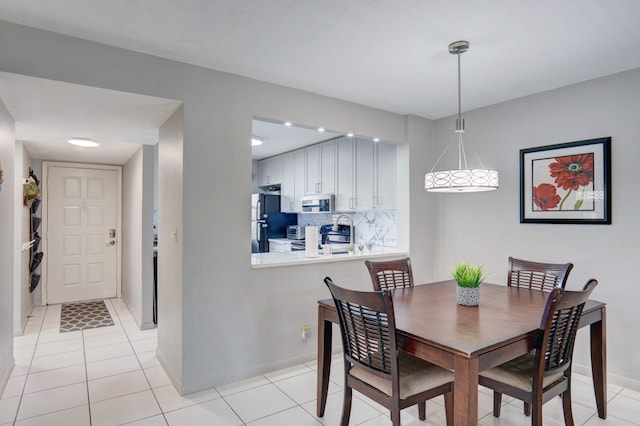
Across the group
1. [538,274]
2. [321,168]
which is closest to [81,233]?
[321,168]

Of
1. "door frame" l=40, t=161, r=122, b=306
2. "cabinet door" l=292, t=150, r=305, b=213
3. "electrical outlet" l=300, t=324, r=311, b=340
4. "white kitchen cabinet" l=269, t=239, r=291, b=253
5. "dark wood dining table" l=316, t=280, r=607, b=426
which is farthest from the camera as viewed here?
"white kitchen cabinet" l=269, t=239, r=291, b=253

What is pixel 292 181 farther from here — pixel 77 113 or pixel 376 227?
pixel 77 113

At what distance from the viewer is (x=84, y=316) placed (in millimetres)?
4680

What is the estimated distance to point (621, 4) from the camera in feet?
6.35

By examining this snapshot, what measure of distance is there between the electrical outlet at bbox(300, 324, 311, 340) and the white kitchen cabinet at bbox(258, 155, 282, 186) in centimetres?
335

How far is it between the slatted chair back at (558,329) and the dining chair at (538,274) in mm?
756

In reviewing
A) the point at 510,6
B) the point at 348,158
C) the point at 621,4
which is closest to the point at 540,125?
the point at 621,4

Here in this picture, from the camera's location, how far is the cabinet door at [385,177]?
13.7 ft

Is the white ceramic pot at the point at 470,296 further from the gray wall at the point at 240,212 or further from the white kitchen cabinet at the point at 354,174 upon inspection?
the white kitchen cabinet at the point at 354,174

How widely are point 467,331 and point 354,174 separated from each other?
3.06m

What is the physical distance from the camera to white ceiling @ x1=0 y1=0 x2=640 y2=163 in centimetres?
197

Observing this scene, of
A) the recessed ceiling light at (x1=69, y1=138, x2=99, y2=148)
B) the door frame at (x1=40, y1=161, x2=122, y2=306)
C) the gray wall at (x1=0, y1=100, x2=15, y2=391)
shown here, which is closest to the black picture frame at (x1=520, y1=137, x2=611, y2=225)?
the gray wall at (x1=0, y1=100, x2=15, y2=391)

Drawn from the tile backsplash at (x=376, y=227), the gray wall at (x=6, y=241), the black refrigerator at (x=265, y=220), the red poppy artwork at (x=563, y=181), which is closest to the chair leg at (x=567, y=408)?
the red poppy artwork at (x=563, y=181)

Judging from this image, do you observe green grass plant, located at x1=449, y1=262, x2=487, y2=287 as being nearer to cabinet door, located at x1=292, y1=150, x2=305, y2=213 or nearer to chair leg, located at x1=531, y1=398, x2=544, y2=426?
chair leg, located at x1=531, y1=398, x2=544, y2=426
